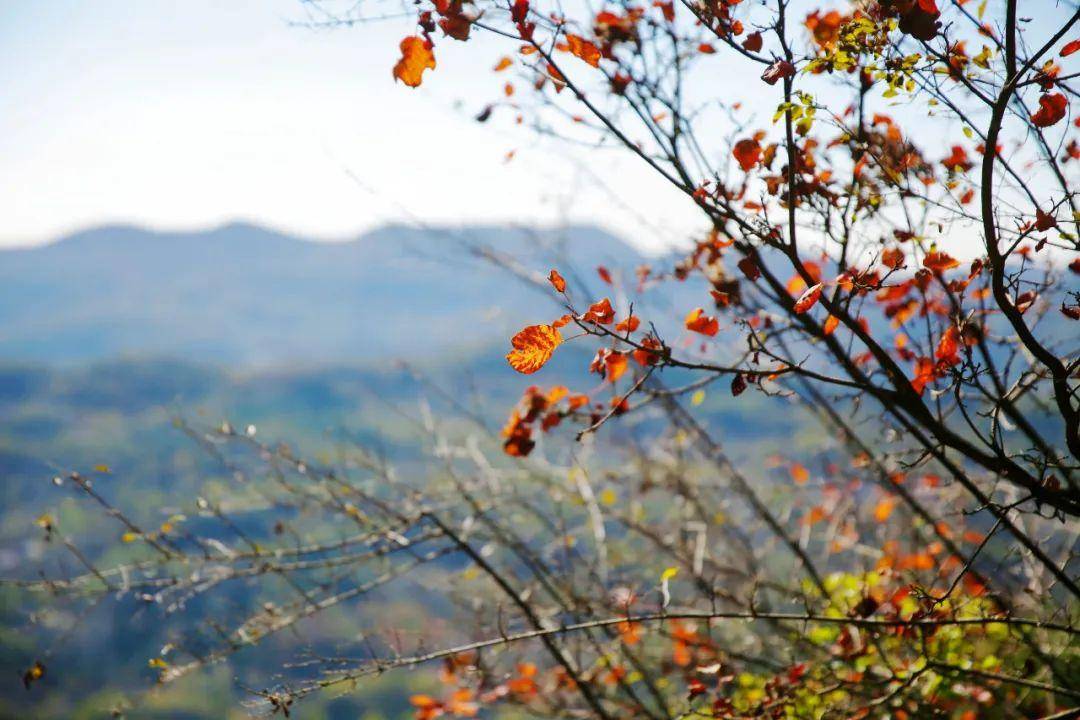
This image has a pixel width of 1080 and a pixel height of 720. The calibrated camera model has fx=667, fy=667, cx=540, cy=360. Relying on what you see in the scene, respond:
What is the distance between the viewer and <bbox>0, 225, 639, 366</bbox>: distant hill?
6262cm

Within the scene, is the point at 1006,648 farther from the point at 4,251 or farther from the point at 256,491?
the point at 4,251

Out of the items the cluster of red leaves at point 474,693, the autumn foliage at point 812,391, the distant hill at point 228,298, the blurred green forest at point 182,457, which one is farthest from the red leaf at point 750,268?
the distant hill at point 228,298

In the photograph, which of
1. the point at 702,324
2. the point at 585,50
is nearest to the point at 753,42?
the point at 585,50

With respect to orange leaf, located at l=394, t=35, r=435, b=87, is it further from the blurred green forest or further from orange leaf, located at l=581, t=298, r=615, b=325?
the blurred green forest

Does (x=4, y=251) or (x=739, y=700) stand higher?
(x=4, y=251)

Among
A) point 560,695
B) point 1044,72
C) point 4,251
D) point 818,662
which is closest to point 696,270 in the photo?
point 1044,72

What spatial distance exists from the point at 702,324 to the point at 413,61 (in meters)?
→ 1.10

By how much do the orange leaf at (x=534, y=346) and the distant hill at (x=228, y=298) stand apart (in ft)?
177

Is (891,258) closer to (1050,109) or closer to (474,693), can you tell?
(1050,109)

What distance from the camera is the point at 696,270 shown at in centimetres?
294

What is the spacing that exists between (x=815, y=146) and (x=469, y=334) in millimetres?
58395

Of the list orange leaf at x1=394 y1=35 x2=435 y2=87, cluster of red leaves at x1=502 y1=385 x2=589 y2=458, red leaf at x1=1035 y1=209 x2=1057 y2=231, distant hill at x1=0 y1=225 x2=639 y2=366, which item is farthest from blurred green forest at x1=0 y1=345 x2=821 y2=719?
distant hill at x1=0 y1=225 x2=639 y2=366

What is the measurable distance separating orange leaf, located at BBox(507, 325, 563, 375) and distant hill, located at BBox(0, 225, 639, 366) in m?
53.8

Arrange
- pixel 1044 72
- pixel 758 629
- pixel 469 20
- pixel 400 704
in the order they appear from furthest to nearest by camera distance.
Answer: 1. pixel 400 704
2. pixel 758 629
3. pixel 469 20
4. pixel 1044 72
